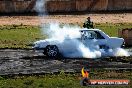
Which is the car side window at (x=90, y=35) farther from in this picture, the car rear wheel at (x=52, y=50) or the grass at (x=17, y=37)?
the grass at (x=17, y=37)

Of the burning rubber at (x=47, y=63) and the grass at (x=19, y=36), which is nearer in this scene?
the burning rubber at (x=47, y=63)

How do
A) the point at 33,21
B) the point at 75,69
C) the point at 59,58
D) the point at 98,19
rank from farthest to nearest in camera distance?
the point at 98,19 < the point at 33,21 < the point at 59,58 < the point at 75,69

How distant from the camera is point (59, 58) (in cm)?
2447

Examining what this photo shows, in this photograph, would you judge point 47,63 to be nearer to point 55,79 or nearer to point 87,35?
point 87,35

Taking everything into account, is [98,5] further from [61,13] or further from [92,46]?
[92,46]

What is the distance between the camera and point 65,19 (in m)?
52.5

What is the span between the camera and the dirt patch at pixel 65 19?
4962 cm

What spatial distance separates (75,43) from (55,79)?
641 cm

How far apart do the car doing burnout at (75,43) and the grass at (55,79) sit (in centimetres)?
457

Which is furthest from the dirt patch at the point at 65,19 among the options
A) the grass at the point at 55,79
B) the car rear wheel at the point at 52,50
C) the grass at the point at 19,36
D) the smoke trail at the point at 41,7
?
the grass at the point at 55,79

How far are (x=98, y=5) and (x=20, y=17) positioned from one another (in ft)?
38.3

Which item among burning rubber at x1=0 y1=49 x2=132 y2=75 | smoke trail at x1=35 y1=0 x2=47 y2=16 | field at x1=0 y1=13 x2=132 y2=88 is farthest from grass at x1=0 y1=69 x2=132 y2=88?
smoke trail at x1=35 y1=0 x2=47 y2=16

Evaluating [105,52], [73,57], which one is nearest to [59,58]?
[73,57]

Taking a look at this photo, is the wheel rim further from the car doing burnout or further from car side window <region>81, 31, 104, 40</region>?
car side window <region>81, 31, 104, 40</region>
